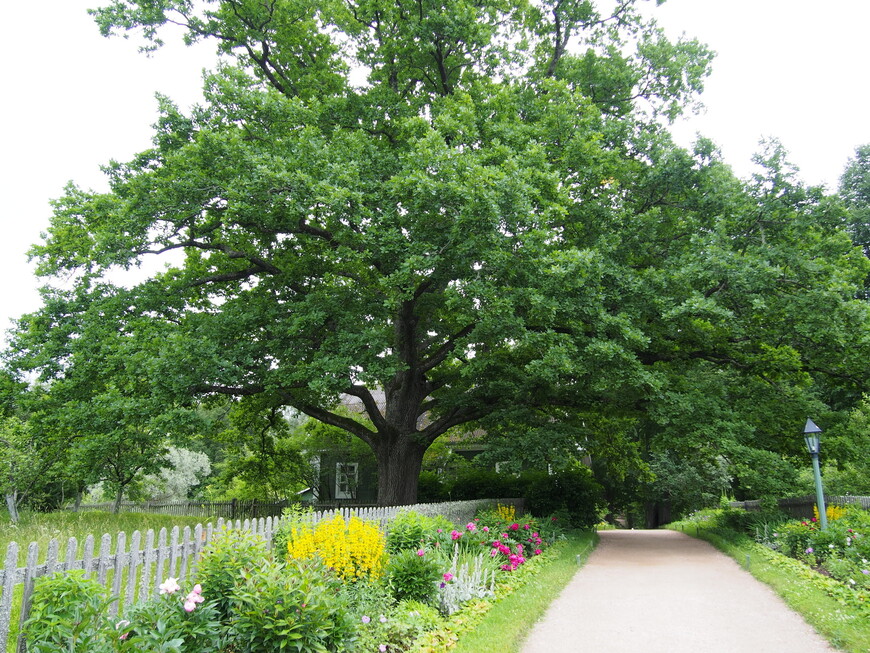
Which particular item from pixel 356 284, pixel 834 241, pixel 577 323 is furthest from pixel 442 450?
pixel 834 241

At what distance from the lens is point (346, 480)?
26.1 m

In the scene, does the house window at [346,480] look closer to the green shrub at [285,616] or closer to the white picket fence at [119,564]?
the white picket fence at [119,564]

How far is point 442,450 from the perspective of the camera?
74.8ft

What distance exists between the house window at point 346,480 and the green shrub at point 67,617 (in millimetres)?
22107

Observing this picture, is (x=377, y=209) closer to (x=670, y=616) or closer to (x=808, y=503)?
(x=670, y=616)

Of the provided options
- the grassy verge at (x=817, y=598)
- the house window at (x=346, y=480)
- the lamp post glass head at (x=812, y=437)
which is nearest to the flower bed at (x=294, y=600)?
the grassy verge at (x=817, y=598)

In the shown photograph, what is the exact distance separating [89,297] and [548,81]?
11.7 m

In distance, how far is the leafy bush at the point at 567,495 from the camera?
19.7m

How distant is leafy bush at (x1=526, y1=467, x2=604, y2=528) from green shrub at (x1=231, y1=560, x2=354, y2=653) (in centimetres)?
1559

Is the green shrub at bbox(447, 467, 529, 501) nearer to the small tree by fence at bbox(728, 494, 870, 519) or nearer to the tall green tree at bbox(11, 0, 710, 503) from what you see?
the tall green tree at bbox(11, 0, 710, 503)

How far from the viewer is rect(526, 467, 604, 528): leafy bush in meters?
19.7

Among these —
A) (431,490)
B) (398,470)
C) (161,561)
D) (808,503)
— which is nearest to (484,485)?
(431,490)

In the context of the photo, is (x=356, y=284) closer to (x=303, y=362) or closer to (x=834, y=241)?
(x=303, y=362)

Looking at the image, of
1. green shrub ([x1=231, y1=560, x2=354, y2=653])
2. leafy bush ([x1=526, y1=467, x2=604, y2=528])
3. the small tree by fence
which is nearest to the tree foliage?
the small tree by fence
